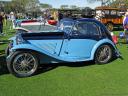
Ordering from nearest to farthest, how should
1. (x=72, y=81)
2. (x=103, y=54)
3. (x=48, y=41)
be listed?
(x=72, y=81), (x=48, y=41), (x=103, y=54)

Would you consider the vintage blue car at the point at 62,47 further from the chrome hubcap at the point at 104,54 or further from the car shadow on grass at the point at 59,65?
the car shadow on grass at the point at 59,65

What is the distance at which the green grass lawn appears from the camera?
264 inches

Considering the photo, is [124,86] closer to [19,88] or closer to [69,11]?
[19,88]

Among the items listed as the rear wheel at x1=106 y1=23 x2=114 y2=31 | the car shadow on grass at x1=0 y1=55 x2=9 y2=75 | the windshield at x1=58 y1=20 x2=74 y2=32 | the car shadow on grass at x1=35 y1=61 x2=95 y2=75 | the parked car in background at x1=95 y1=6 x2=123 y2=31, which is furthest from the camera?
the parked car in background at x1=95 y1=6 x2=123 y2=31

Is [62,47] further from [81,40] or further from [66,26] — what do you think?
[66,26]

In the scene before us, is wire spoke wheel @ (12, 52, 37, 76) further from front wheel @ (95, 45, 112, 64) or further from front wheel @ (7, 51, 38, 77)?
front wheel @ (95, 45, 112, 64)

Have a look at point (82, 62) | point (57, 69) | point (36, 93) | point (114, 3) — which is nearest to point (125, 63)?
point (82, 62)

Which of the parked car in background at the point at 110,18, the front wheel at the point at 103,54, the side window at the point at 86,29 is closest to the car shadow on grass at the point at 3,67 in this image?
the side window at the point at 86,29

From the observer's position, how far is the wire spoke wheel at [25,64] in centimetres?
803

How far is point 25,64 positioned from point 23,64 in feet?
0.17

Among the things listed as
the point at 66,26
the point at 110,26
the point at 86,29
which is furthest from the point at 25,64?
the point at 110,26

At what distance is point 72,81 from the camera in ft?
24.9

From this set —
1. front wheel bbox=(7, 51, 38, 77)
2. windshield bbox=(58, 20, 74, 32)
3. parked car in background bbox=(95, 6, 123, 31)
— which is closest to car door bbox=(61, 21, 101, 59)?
windshield bbox=(58, 20, 74, 32)

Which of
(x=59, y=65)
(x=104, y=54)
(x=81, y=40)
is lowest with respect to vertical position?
(x=59, y=65)
